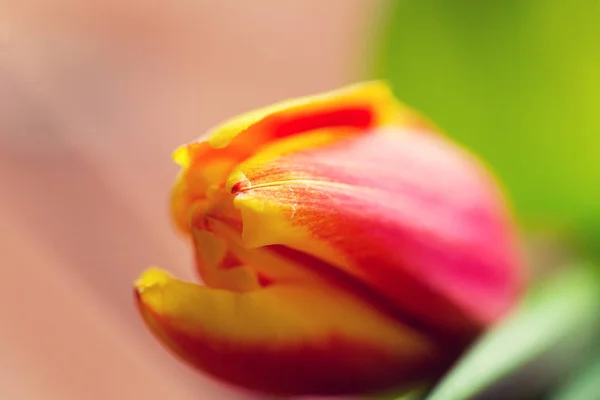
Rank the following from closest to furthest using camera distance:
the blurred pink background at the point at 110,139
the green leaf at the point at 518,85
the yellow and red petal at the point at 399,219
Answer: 1. the yellow and red petal at the point at 399,219
2. the green leaf at the point at 518,85
3. the blurred pink background at the point at 110,139

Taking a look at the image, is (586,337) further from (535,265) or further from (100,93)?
(100,93)

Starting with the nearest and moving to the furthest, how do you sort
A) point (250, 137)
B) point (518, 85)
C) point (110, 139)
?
point (250, 137), point (518, 85), point (110, 139)

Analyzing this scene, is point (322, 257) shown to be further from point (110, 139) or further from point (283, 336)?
point (110, 139)

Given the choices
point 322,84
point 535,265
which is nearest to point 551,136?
point 535,265

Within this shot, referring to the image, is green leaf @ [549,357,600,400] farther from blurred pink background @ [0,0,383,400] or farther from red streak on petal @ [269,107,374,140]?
blurred pink background @ [0,0,383,400]

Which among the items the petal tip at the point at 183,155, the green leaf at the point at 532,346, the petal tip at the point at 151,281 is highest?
the petal tip at the point at 183,155

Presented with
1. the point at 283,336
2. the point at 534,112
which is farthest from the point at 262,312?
the point at 534,112

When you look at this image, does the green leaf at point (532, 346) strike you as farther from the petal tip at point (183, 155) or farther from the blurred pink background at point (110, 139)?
the blurred pink background at point (110, 139)

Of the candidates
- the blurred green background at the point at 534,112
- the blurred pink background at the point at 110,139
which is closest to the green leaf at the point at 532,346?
the blurred green background at the point at 534,112
